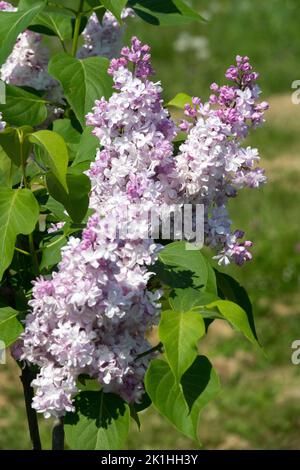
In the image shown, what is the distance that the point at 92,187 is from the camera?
212 centimetres

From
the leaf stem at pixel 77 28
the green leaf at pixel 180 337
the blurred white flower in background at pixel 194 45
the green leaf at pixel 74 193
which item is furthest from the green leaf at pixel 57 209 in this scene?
the blurred white flower in background at pixel 194 45

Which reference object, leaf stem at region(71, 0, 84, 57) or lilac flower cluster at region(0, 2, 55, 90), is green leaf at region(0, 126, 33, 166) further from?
lilac flower cluster at region(0, 2, 55, 90)

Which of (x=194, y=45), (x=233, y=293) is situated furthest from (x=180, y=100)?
(x=194, y=45)

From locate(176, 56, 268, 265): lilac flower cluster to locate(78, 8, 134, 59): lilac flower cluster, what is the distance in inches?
27.8

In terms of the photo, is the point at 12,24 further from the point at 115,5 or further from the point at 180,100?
the point at 180,100

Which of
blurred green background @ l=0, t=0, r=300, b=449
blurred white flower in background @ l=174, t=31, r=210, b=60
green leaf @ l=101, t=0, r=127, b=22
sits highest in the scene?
blurred white flower in background @ l=174, t=31, r=210, b=60

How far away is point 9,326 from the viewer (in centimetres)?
214

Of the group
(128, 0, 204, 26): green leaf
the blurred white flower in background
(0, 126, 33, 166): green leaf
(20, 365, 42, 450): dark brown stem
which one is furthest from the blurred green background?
(0, 126, 33, 166): green leaf

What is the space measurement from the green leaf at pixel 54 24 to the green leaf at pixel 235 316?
3.61 ft

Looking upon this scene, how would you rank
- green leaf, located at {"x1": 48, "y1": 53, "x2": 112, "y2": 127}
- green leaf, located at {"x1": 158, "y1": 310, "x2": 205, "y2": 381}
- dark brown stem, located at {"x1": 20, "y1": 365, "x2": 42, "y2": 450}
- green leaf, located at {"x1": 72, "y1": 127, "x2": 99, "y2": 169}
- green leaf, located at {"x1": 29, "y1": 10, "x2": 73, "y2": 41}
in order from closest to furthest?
1. green leaf, located at {"x1": 158, "y1": 310, "x2": 205, "y2": 381}
2. green leaf, located at {"x1": 72, "y1": 127, "x2": 99, "y2": 169}
3. green leaf, located at {"x1": 48, "y1": 53, "x2": 112, "y2": 127}
4. dark brown stem, located at {"x1": 20, "y1": 365, "x2": 42, "y2": 450}
5. green leaf, located at {"x1": 29, "y1": 10, "x2": 73, "y2": 41}

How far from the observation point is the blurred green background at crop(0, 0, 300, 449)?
483 cm

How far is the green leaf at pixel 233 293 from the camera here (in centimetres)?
235

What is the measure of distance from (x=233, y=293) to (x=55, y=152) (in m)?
0.63

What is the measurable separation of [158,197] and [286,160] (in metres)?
6.30
